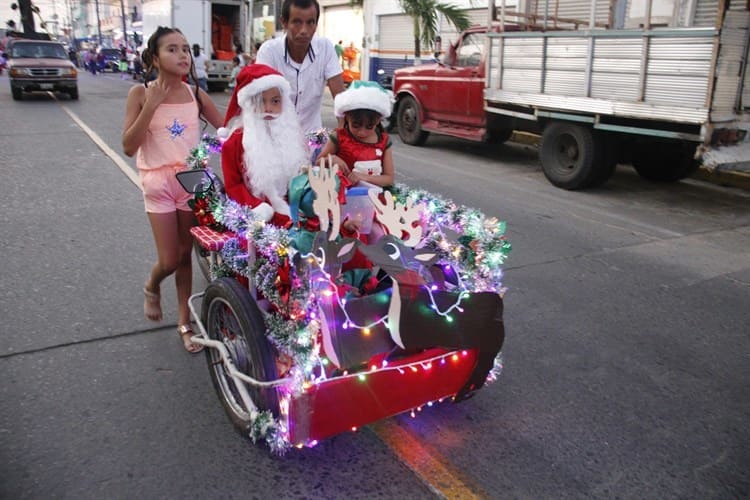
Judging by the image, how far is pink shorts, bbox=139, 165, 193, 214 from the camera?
10.7ft

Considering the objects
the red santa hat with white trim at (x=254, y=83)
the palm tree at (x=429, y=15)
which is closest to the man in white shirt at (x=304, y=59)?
the red santa hat with white trim at (x=254, y=83)

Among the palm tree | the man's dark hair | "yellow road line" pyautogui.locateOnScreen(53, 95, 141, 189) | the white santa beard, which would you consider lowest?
"yellow road line" pyautogui.locateOnScreen(53, 95, 141, 189)

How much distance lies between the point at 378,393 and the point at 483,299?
0.55m

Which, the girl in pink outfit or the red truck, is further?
the red truck

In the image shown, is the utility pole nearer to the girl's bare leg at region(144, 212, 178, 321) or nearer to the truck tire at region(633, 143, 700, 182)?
the truck tire at region(633, 143, 700, 182)

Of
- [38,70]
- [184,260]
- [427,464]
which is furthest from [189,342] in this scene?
[38,70]

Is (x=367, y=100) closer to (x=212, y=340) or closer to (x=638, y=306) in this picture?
(x=212, y=340)

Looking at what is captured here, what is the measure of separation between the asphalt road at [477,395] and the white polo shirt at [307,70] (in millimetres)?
1601

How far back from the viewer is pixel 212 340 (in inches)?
114

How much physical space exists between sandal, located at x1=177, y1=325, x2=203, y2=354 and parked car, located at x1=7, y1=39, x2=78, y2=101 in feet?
57.1

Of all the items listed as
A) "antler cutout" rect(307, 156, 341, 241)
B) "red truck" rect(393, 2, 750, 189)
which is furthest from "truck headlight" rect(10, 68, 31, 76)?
"antler cutout" rect(307, 156, 341, 241)

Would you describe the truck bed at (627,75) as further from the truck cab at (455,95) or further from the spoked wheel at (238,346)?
the spoked wheel at (238,346)

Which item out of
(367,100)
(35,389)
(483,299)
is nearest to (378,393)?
(483,299)

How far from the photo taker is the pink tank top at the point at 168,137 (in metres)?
3.23
